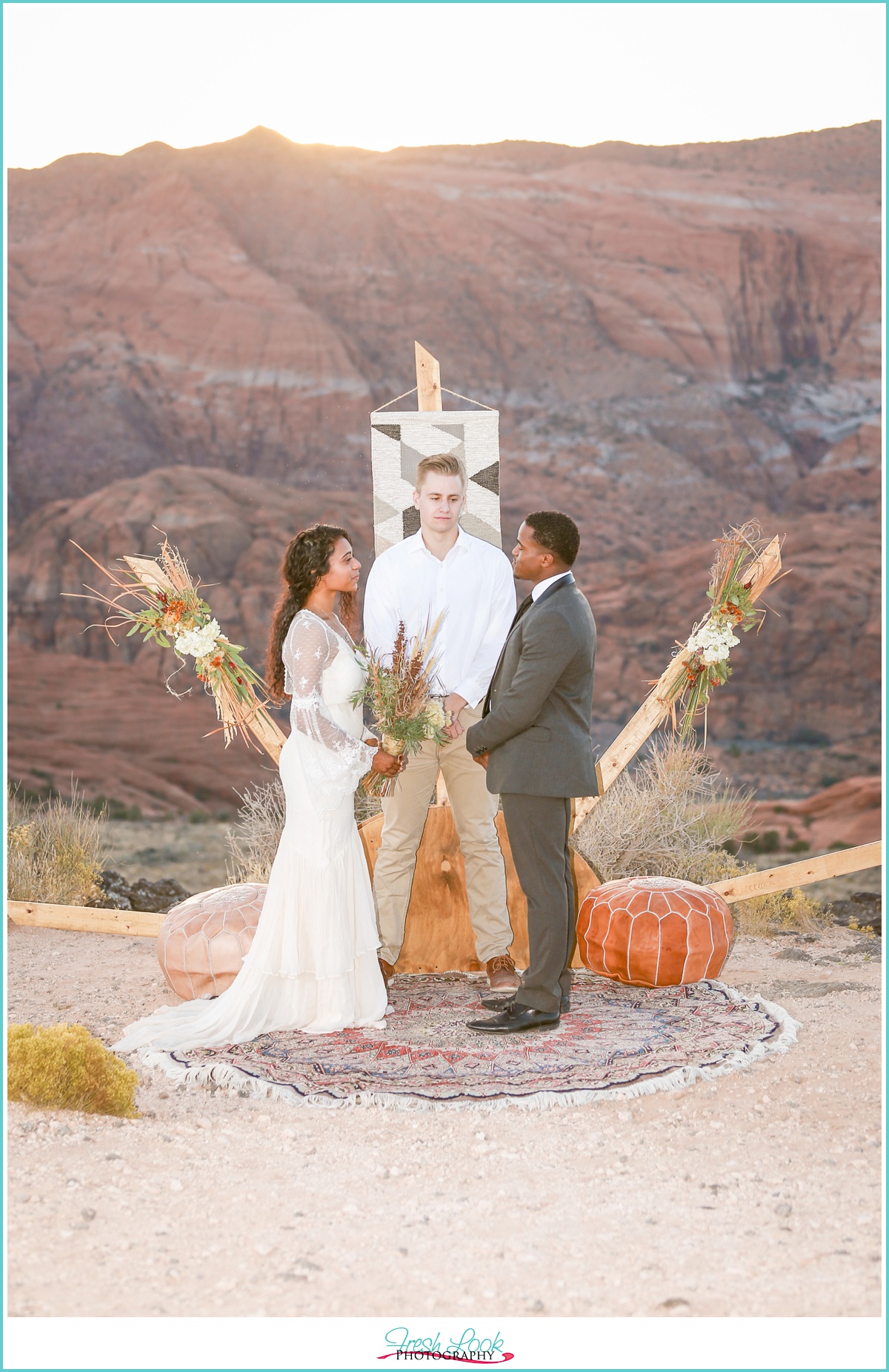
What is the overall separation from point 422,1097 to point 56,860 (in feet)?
13.7

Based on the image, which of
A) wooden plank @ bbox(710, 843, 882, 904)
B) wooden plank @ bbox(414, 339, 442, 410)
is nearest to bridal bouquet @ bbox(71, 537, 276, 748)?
wooden plank @ bbox(414, 339, 442, 410)

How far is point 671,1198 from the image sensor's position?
2.84 meters

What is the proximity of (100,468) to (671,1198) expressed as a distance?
21.0 metres

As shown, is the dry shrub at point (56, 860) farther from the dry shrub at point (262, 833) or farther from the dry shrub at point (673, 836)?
the dry shrub at point (673, 836)

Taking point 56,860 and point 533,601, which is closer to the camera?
point 533,601

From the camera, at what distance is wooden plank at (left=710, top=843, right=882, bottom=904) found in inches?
196

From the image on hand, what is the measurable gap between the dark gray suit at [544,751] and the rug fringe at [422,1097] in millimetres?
591

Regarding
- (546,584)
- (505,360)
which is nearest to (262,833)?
(546,584)

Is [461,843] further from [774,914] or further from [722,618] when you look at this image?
[774,914]

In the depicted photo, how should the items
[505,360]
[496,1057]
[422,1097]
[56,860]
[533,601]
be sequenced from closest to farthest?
1. [422,1097]
2. [496,1057]
3. [533,601]
4. [56,860]
5. [505,360]

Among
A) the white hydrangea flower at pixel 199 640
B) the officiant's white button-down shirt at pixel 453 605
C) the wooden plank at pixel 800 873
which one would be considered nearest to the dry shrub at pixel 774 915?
the wooden plank at pixel 800 873

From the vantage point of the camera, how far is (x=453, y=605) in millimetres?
4773

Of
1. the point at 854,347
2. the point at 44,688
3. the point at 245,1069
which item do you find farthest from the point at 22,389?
the point at 245,1069

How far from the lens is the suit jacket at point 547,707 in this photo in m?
3.92
